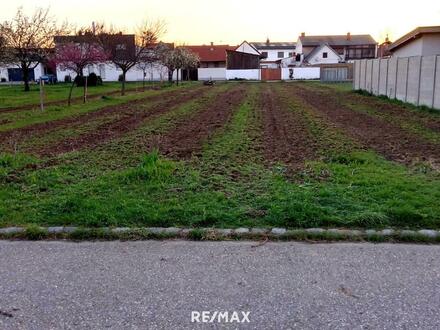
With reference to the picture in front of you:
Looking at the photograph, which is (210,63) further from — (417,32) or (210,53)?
(417,32)

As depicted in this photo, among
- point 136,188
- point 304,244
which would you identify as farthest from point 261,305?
point 136,188

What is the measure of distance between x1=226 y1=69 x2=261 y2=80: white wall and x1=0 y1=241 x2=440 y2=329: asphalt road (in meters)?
67.7

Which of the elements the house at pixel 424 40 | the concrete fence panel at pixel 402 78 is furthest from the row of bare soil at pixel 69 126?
the house at pixel 424 40

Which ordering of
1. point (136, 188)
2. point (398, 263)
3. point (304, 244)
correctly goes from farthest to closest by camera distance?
1. point (136, 188)
2. point (304, 244)
3. point (398, 263)

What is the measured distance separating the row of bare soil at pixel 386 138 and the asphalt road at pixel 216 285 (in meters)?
5.06

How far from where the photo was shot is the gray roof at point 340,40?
294ft

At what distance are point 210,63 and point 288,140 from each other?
2681 inches

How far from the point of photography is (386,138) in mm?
11414

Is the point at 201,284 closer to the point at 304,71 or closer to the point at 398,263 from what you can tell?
the point at 398,263

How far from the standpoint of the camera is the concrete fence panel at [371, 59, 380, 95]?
88.3ft

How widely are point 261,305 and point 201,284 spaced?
1.84 feet

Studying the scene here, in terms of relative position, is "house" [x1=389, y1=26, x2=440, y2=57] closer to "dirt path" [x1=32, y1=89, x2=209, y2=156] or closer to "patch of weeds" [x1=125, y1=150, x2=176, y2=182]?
"dirt path" [x1=32, y1=89, x2=209, y2=156]

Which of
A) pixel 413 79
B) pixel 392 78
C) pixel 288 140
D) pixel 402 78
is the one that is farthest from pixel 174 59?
pixel 288 140

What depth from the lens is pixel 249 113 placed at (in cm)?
1831
